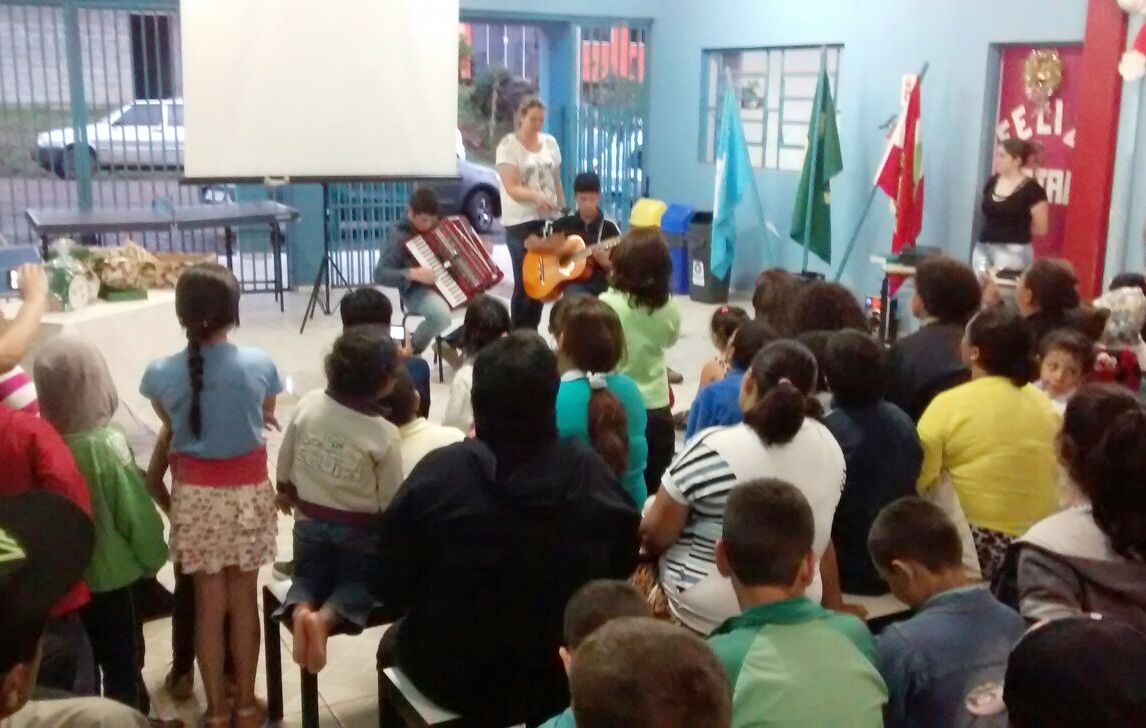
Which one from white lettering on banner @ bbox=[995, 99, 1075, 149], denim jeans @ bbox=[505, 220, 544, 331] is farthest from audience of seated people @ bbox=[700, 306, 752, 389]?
A: white lettering on banner @ bbox=[995, 99, 1075, 149]

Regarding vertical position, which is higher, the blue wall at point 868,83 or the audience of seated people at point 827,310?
the blue wall at point 868,83

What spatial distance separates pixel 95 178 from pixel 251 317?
162cm

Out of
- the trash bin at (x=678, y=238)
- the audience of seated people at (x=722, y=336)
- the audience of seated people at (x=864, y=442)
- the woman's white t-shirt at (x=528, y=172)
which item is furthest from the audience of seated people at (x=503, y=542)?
the trash bin at (x=678, y=238)

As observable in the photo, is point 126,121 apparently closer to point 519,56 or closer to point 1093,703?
point 519,56

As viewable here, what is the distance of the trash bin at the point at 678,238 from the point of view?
866 centimetres

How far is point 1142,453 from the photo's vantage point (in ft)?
6.19

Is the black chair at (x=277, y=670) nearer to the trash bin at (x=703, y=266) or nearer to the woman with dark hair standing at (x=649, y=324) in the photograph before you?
the woman with dark hair standing at (x=649, y=324)

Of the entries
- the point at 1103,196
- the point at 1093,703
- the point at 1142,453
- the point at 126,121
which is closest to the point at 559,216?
the point at 1103,196

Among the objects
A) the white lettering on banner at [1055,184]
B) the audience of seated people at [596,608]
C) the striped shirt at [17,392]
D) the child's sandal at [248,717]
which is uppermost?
the white lettering on banner at [1055,184]

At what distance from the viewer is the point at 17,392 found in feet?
8.27

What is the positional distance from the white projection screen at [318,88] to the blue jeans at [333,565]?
390 centimetres

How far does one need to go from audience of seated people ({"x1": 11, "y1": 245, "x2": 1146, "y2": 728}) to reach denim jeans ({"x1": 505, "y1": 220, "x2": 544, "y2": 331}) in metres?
2.77

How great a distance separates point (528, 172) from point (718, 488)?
4.21 metres

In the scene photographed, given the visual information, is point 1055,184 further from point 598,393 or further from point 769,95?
point 598,393
